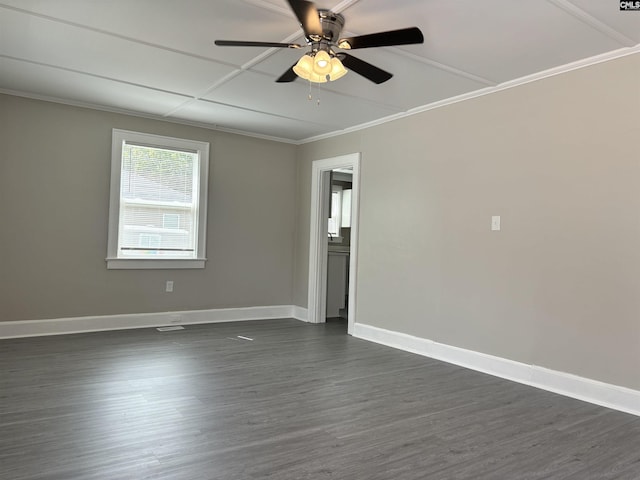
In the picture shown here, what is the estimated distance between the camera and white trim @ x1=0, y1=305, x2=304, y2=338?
4613mm

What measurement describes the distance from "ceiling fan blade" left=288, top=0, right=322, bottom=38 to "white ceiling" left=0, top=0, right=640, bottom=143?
0.79 ft

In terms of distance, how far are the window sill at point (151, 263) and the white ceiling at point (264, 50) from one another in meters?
1.68

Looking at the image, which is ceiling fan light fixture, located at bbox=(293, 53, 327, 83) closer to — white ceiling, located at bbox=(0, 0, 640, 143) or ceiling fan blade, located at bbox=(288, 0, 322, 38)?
ceiling fan blade, located at bbox=(288, 0, 322, 38)

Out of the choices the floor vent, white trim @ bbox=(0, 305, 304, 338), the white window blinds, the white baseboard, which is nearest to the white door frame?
white trim @ bbox=(0, 305, 304, 338)

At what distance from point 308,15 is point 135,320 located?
13.4 ft

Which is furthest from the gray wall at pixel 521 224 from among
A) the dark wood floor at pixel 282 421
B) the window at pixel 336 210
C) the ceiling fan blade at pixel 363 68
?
the window at pixel 336 210

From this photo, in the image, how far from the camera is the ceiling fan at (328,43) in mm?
2318

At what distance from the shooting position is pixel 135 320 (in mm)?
5215

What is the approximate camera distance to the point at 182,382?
335cm

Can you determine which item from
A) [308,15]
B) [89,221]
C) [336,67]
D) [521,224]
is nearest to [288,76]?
[336,67]

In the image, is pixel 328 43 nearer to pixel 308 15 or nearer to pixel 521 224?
pixel 308 15

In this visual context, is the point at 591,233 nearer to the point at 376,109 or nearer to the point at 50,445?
the point at 376,109

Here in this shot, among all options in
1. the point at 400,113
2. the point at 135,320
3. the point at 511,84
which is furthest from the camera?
the point at 135,320

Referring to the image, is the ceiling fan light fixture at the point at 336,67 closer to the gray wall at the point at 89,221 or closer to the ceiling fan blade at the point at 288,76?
the ceiling fan blade at the point at 288,76
